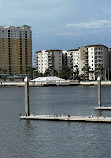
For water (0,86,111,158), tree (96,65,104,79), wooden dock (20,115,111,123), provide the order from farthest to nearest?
1. tree (96,65,104,79)
2. wooden dock (20,115,111,123)
3. water (0,86,111,158)

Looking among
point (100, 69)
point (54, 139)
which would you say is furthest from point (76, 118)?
point (100, 69)

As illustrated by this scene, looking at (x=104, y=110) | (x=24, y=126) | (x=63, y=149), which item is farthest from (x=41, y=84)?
(x=63, y=149)

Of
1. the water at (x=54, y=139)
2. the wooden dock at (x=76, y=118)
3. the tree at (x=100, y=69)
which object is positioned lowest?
the water at (x=54, y=139)

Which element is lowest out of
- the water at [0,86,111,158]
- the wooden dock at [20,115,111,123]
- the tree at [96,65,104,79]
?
the water at [0,86,111,158]

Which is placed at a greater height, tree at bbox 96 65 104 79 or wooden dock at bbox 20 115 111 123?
tree at bbox 96 65 104 79

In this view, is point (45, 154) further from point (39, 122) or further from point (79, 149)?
point (39, 122)

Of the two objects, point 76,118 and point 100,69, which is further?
point 100,69

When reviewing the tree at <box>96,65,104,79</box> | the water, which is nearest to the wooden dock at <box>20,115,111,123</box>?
the water

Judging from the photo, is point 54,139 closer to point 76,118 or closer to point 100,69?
point 76,118

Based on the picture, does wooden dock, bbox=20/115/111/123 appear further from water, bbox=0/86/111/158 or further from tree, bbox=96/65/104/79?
tree, bbox=96/65/104/79

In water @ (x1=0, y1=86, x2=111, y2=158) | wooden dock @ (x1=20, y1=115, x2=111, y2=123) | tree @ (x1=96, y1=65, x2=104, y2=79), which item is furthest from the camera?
tree @ (x1=96, y1=65, x2=104, y2=79)

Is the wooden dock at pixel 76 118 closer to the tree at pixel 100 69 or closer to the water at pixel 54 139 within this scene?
the water at pixel 54 139

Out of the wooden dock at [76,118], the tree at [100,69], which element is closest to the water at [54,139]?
the wooden dock at [76,118]

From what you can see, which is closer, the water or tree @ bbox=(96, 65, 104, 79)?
the water
